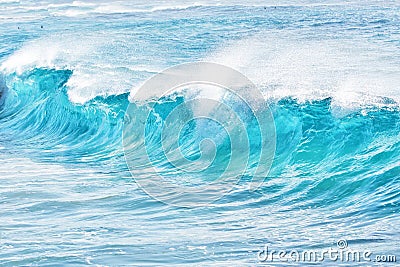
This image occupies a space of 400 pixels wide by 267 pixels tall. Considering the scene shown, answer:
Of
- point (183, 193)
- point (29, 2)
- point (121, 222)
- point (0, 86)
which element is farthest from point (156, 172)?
point (29, 2)

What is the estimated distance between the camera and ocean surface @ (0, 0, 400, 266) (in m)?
7.41

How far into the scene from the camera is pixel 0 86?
66.3ft

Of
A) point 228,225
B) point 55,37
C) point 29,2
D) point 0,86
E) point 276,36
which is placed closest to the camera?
point 228,225

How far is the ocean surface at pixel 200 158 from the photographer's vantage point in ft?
24.3

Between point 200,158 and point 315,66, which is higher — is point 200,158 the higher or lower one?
the lower one

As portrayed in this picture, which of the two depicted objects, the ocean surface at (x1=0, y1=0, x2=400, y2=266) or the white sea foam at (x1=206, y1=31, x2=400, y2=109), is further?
the white sea foam at (x1=206, y1=31, x2=400, y2=109)

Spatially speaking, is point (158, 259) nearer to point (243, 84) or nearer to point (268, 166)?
point (268, 166)

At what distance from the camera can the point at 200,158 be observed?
1161 centimetres

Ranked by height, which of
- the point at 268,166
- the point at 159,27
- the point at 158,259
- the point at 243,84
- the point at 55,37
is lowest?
the point at 158,259

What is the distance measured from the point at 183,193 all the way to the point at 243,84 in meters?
4.51

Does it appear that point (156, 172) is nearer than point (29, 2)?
Yes

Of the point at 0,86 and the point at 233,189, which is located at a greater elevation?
the point at 0,86

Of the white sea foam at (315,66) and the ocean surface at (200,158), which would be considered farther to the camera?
the white sea foam at (315,66)

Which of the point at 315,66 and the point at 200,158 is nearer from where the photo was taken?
the point at 200,158
